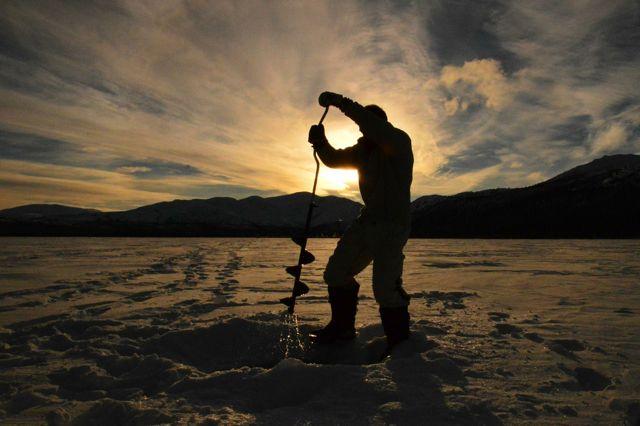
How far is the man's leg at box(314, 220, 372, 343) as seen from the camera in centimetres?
357

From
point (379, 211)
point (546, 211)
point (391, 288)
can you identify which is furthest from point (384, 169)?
point (546, 211)

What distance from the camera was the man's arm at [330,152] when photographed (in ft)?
12.4

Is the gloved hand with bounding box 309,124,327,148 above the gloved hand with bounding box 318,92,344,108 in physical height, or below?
below

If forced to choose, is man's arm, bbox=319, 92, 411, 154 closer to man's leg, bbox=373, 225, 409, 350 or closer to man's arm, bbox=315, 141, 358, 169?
man's arm, bbox=315, 141, 358, 169

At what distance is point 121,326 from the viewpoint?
13.4 feet

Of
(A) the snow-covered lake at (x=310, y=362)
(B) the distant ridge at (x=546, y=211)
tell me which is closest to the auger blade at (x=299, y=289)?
(A) the snow-covered lake at (x=310, y=362)

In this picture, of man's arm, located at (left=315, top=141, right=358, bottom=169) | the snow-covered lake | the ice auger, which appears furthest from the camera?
the ice auger

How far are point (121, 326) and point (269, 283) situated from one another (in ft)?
12.5

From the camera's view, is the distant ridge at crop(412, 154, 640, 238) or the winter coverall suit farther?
the distant ridge at crop(412, 154, 640, 238)

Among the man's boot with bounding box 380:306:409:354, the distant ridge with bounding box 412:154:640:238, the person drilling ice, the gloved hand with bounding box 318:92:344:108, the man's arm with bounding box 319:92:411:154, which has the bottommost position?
the man's boot with bounding box 380:306:409:354

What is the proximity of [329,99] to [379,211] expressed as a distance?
3.66 feet

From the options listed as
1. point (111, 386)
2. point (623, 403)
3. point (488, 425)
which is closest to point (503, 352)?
point (623, 403)

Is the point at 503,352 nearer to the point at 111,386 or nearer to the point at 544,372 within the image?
the point at 544,372

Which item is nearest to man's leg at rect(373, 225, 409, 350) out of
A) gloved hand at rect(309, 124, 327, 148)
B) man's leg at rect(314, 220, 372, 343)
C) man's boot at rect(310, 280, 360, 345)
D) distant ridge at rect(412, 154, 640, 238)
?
man's leg at rect(314, 220, 372, 343)
